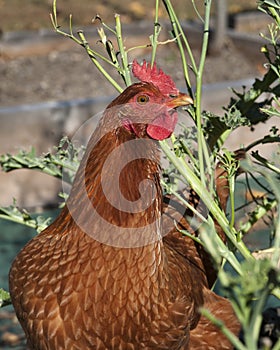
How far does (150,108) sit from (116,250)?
0.36 m

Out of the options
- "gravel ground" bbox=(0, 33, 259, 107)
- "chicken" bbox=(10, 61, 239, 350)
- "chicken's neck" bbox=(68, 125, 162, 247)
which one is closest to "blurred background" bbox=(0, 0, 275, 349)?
"gravel ground" bbox=(0, 33, 259, 107)

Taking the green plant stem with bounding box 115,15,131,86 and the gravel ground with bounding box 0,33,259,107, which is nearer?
the green plant stem with bounding box 115,15,131,86

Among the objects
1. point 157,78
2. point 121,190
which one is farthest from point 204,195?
point 157,78

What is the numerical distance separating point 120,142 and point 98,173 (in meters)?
0.10

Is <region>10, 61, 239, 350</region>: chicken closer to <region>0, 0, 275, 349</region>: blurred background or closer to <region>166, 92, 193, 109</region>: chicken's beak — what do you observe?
<region>166, 92, 193, 109</region>: chicken's beak

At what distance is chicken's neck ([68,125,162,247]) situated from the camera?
5.49ft

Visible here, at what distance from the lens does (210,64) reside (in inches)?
242

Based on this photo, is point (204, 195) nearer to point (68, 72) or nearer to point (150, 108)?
point (150, 108)

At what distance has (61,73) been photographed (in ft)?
19.6

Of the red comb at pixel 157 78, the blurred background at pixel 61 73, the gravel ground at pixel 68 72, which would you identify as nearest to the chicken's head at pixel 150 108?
the red comb at pixel 157 78

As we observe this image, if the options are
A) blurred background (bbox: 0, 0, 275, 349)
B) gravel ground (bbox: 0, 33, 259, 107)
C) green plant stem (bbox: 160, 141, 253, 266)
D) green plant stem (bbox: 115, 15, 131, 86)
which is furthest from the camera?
gravel ground (bbox: 0, 33, 259, 107)

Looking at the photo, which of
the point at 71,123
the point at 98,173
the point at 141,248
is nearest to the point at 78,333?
the point at 141,248

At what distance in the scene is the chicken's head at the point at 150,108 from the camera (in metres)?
1.64

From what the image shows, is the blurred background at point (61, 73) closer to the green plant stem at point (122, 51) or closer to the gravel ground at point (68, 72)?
the gravel ground at point (68, 72)
